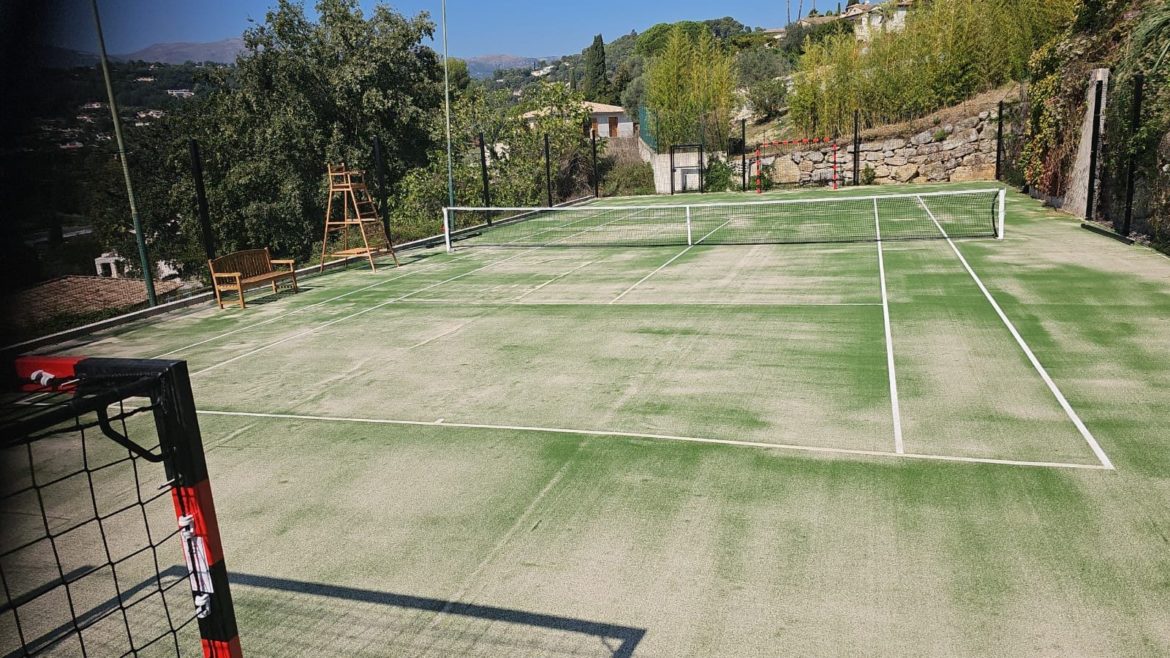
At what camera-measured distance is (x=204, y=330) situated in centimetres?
1173

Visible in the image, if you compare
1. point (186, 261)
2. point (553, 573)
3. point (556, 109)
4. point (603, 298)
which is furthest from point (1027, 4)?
point (186, 261)

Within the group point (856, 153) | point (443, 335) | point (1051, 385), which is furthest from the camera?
point (856, 153)

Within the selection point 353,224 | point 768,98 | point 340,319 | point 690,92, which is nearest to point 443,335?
point 340,319

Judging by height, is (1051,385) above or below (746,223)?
below

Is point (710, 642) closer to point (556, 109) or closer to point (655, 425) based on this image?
point (655, 425)

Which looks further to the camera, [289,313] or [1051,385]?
[289,313]

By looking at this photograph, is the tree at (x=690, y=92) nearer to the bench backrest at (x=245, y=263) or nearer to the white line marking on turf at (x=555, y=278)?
the white line marking on turf at (x=555, y=278)

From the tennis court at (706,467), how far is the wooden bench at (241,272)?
1563 mm

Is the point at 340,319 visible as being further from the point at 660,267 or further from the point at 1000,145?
the point at 1000,145

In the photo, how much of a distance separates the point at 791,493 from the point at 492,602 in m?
2.18

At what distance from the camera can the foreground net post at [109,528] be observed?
8.14 ft

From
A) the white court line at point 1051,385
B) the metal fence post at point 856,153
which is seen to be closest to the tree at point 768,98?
the metal fence post at point 856,153

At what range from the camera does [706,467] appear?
221 inches

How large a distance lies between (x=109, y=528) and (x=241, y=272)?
903cm
